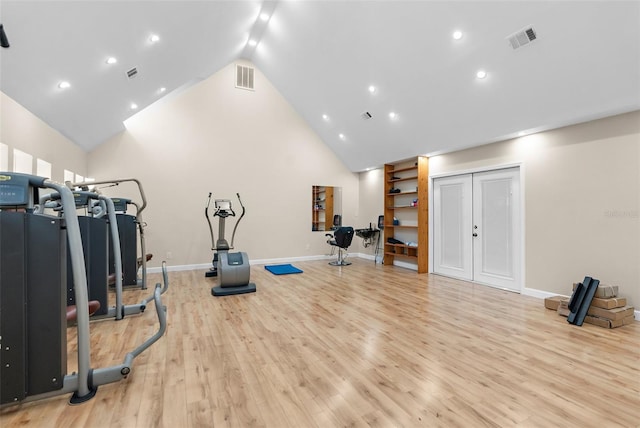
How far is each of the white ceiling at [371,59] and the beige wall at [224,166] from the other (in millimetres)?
613

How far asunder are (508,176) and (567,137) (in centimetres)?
100

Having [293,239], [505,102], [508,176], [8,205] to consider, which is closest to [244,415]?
[8,205]

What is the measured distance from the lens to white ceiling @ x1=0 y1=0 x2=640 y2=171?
121 inches

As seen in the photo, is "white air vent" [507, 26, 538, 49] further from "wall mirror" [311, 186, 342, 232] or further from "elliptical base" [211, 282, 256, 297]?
"wall mirror" [311, 186, 342, 232]

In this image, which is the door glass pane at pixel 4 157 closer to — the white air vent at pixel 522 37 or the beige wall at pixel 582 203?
the white air vent at pixel 522 37

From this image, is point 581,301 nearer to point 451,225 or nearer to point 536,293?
point 536,293

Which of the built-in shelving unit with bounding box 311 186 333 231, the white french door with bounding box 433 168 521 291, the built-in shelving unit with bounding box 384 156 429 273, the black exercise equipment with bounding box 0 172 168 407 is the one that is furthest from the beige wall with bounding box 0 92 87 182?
the white french door with bounding box 433 168 521 291

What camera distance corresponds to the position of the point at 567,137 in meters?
4.38

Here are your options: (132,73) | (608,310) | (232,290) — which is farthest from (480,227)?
(132,73)

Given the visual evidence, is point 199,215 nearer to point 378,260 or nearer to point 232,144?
point 232,144

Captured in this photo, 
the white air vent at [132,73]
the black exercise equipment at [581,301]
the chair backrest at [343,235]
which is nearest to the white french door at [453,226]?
the chair backrest at [343,235]

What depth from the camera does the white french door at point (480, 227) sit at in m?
5.14

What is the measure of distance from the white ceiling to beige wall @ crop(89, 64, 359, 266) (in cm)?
61

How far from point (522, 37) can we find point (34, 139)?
6174mm
